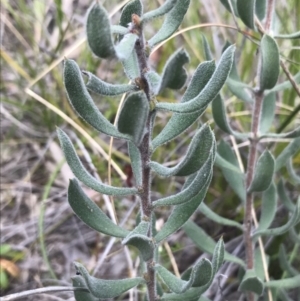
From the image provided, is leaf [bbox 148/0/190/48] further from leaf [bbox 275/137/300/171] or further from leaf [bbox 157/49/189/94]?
leaf [bbox 275/137/300/171]

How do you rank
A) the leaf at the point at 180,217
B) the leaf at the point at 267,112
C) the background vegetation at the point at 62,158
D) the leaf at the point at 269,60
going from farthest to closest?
the background vegetation at the point at 62,158
the leaf at the point at 267,112
the leaf at the point at 269,60
the leaf at the point at 180,217

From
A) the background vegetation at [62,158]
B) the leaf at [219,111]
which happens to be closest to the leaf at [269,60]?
the leaf at [219,111]

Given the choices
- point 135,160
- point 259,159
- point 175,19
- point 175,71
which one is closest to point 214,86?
point 175,71

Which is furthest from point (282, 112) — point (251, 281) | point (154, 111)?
point (154, 111)

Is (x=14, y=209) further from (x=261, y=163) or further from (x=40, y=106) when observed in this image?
(x=261, y=163)

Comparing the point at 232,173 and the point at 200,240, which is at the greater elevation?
the point at 232,173

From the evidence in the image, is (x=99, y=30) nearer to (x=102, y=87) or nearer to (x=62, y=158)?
(x=102, y=87)

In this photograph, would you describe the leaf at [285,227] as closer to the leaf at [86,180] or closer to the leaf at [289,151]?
the leaf at [289,151]
